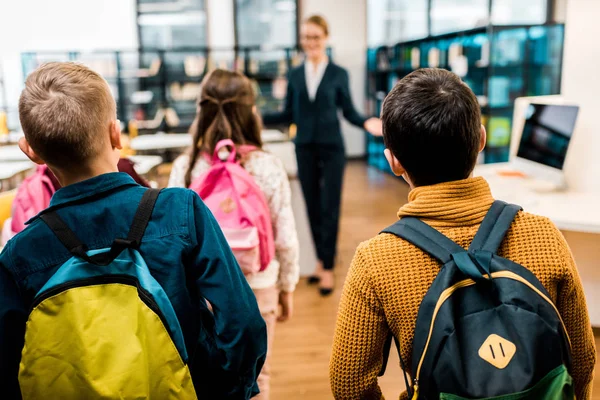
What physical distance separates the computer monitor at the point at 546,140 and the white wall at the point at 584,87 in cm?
10

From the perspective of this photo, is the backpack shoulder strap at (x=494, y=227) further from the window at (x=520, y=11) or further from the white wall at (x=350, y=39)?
the white wall at (x=350, y=39)

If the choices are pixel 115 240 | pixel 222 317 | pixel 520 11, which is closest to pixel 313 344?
pixel 222 317

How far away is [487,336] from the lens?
0.86 metres

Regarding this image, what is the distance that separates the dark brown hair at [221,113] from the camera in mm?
1855

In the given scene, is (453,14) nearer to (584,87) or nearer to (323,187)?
(323,187)

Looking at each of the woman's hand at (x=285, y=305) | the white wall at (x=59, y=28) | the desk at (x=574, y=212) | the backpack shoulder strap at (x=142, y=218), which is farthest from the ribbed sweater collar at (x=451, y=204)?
the white wall at (x=59, y=28)

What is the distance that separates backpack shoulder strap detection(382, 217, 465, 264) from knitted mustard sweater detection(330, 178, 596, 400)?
0.7 inches

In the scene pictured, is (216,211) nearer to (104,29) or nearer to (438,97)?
(438,97)

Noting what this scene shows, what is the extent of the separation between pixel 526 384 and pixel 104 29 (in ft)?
31.2

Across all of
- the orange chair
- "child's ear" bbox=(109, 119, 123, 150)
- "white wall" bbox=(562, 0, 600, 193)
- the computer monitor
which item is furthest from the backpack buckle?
"white wall" bbox=(562, 0, 600, 193)

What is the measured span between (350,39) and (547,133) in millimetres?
7167

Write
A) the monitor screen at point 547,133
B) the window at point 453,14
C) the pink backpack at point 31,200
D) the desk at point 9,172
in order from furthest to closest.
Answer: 1. the window at point 453,14
2. the desk at point 9,172
3. the monitor screen at point 547,133
4. the pink backpack at point 31,200

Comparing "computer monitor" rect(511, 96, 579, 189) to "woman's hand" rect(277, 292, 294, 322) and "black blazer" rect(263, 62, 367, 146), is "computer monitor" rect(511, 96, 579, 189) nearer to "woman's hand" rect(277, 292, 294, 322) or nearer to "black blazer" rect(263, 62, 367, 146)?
"black blazer" rect(263, 62, 367, 146)

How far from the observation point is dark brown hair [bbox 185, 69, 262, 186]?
1.86 metres
